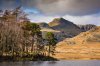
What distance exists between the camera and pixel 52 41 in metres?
136

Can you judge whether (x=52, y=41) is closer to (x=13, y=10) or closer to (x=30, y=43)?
(x=30, y=43)

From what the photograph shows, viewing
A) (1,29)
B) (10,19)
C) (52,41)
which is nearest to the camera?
(1,29)

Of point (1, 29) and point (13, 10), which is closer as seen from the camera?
point (1, 29)

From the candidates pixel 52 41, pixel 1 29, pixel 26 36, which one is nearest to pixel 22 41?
pixel 26 36

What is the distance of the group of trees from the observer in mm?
109562

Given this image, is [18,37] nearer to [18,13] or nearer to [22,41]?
[22,41]

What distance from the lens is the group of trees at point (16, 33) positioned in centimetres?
10956

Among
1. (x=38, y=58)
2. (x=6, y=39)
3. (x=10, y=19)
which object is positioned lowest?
(x=38, y=58)

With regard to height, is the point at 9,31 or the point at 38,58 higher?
the point at 9,31

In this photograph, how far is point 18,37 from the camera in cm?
11188

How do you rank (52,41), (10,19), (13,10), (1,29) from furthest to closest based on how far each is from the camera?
(52,41) → (13,10) → (10,19) → (1,29)

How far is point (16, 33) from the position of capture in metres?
110

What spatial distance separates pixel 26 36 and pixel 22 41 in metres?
4.59

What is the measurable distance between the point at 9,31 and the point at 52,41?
102 feet
